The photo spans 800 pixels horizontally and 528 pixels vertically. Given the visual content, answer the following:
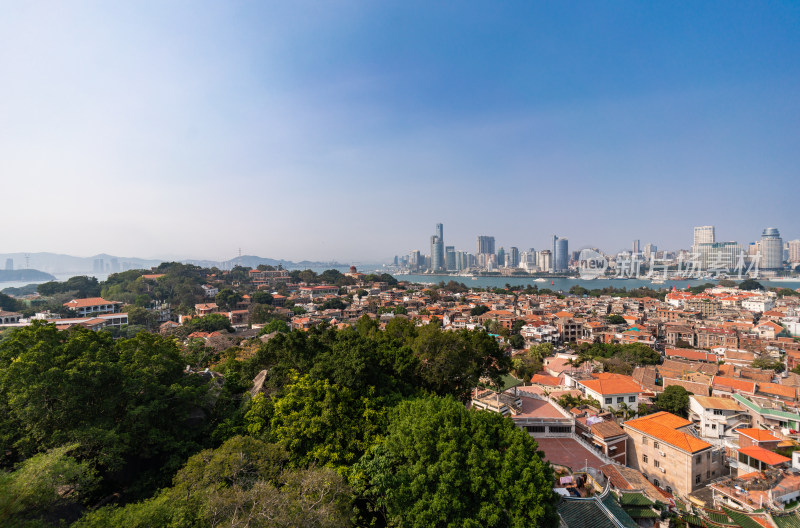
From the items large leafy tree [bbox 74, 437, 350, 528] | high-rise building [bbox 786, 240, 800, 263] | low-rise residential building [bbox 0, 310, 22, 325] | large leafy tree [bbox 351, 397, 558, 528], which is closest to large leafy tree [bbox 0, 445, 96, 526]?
large leafy tree [bbox 74, 437, 350, 528]

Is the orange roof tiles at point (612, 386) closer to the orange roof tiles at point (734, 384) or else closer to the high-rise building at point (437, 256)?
the orange roof tiles at point (734, 384)

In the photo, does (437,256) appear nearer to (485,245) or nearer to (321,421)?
(485,245)

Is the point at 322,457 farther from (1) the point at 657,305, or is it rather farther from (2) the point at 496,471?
(1) the point at 657,305

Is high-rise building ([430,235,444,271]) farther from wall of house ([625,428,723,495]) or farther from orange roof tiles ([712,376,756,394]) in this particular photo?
wall of house ([625,428,723,495])

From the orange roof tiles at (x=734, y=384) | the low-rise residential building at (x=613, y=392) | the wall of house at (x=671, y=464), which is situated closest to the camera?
the wall of house at (x=671, y=464)

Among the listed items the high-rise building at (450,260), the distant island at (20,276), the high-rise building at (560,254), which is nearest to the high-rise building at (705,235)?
the high-rise building at (560,254)

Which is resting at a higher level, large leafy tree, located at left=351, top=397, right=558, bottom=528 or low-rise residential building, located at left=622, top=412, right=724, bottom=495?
large leafy tree, located at left=351, top=397, right=558, bottom=528

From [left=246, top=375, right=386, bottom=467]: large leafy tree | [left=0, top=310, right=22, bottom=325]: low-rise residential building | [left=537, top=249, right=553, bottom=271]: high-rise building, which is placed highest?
[left=537, top=249, right=553, bottom=271]: high-rise building
